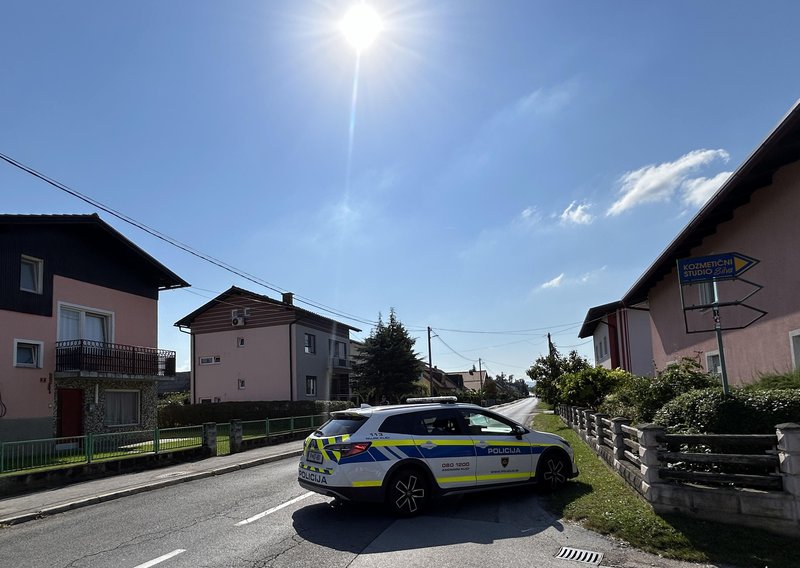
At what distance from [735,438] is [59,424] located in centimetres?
2133

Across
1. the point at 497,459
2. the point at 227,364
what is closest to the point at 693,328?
the point at 497,459

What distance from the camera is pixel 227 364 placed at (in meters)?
37.8

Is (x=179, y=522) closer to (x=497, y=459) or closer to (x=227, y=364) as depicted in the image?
(x=497, y=459)

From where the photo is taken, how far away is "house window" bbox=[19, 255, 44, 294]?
18.9m

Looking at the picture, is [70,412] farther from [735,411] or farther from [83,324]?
[735,411]

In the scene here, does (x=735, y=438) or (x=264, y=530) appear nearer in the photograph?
(x=735, y=438)

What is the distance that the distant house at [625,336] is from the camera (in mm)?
25078

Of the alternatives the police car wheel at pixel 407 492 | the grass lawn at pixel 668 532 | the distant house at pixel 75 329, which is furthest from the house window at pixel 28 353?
the grass lawn at pixel 668 532

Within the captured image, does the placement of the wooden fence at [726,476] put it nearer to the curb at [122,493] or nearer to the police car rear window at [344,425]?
the police car rear window at [344,425]

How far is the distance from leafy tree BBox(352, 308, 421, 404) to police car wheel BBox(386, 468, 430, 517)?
33.7m

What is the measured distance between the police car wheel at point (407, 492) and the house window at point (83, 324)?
17572 mm

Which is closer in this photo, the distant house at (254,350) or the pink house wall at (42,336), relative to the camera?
the pink house wall at (42,336)

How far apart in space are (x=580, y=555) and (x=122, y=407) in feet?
71.7

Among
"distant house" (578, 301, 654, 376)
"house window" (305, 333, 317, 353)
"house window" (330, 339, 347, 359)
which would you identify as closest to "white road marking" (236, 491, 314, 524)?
"distant house" (578, 301, 654, 376)
